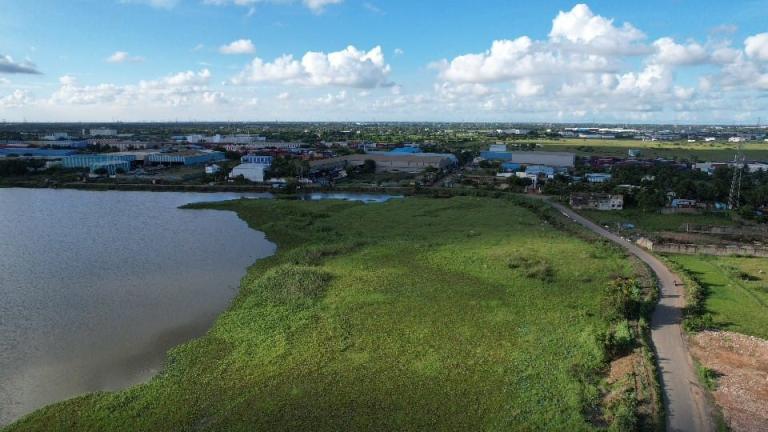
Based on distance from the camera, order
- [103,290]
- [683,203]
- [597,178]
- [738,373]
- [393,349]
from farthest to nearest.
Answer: [597,178]
[683,203]
[103,290]
[393,349]
[738,373]

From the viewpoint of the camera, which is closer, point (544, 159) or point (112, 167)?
point (112, 167)

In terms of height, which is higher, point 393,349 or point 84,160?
point 84,160

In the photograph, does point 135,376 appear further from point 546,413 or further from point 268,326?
point 546,413

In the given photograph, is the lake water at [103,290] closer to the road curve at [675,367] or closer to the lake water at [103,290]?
the lake water at [103,290]

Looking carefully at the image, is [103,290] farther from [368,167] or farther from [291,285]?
[368,167]

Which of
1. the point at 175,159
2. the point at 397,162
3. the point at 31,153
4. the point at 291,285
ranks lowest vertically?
the point at 291,285

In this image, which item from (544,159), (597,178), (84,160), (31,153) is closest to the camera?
(597,178)

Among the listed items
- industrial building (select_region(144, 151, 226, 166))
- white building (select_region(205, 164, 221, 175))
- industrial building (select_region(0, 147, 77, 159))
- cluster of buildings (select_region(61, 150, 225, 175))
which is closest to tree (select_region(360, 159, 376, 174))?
white building (select_region(205, 164, 221, 175))

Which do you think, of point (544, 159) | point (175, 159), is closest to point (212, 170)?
point (175, 159)
